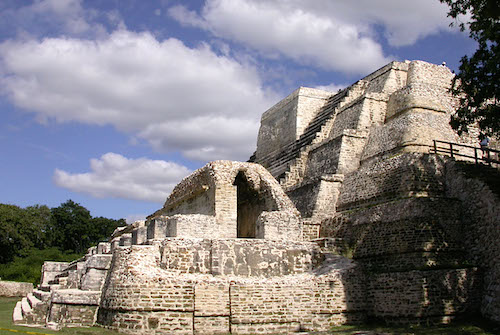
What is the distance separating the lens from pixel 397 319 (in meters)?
11.3

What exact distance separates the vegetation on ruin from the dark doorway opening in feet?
60.0

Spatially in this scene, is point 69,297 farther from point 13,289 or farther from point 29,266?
point 29,266

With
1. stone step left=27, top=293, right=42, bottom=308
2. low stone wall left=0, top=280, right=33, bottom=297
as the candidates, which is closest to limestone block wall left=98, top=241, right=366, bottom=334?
stone step left=27, top=293, right=42, bottom=308

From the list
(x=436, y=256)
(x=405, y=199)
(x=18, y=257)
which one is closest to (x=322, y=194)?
(x=405, y=199)

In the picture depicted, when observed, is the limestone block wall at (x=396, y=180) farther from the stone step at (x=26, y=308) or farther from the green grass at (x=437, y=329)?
the stone step at (x=26, y=308)

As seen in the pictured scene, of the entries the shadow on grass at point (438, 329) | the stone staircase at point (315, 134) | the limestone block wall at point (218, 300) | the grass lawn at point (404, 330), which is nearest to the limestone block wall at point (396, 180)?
the limestone block wall at point (218, 300)

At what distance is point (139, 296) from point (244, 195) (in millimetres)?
7509

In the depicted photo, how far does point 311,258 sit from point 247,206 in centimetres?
512


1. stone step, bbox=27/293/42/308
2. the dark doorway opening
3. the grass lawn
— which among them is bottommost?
the grass lawn

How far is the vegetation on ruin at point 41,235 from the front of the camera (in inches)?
1421

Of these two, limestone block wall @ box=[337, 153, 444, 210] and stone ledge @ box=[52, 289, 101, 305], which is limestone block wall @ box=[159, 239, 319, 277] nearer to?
stone ledge @ box=[52, 289, 101, 305]

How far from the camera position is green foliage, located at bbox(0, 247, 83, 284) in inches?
1254

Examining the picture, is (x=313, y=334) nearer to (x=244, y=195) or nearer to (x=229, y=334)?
(x=229, y=334)

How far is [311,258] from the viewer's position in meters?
12.6
